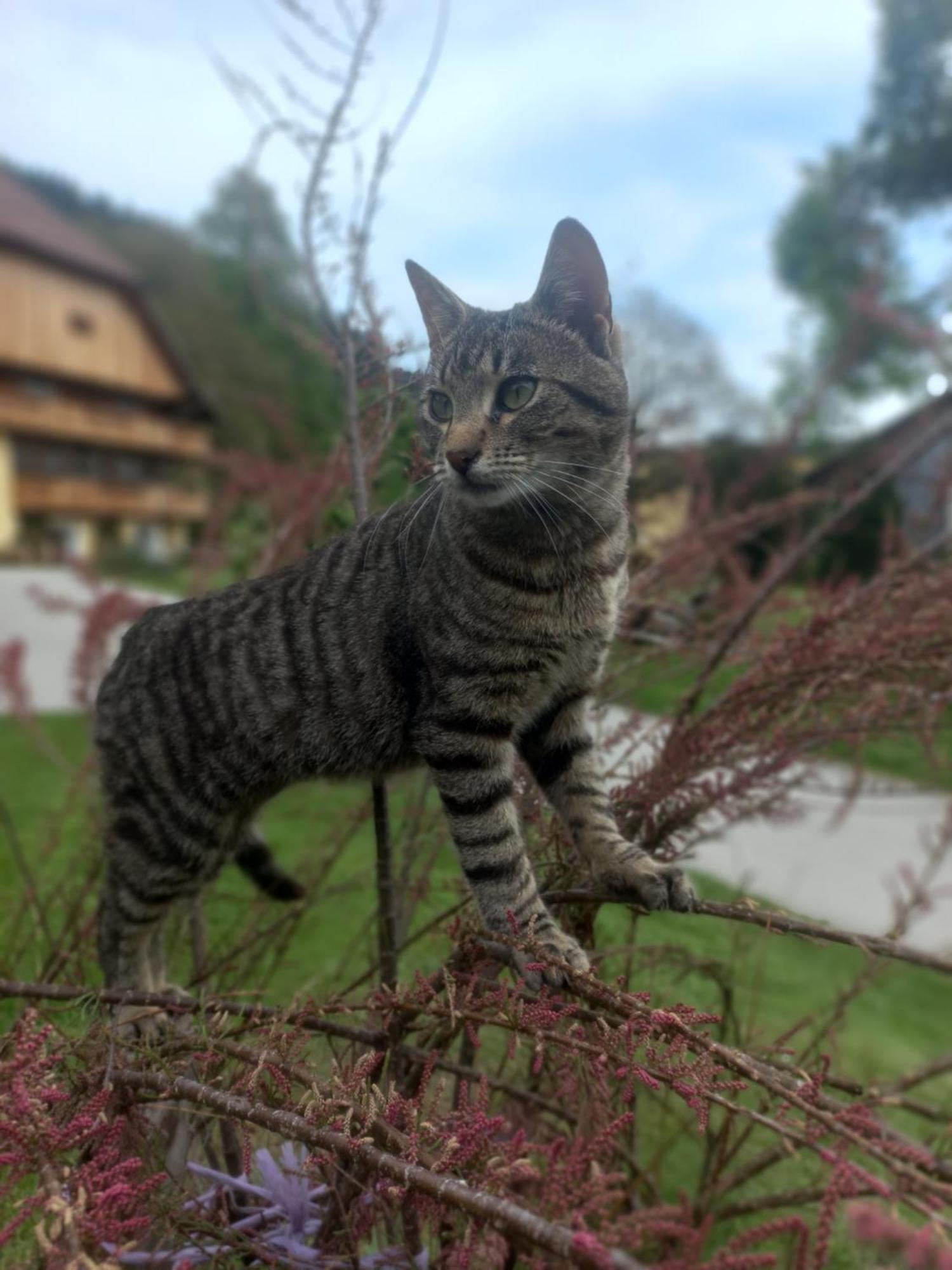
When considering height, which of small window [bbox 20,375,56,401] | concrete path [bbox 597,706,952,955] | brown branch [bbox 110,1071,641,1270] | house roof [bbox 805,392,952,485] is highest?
small window [bbox 20,375,56,401]

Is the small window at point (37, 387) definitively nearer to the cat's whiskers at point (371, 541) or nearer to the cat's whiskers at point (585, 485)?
the cat's whiskers at point (371, 541)

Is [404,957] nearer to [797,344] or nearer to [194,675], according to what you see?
[194,675]

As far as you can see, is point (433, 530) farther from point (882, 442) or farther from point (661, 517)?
point (882, 442)

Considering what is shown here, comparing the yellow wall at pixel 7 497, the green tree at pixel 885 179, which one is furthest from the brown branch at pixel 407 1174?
the yellow wall at pixel 7 497

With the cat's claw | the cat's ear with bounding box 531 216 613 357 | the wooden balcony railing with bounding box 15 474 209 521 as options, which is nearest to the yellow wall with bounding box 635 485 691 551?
the cat's ear with bounding box 531 216 613 357

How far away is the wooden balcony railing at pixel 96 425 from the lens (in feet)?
43.3

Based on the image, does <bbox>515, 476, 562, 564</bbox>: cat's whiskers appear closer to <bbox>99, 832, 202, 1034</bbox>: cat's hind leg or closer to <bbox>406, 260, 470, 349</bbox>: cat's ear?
<bbox>406, 260, 470, 349</bbox>: cat's ear

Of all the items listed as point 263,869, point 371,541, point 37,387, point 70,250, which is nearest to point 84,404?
point 37,387

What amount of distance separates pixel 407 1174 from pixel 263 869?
864 millimetres

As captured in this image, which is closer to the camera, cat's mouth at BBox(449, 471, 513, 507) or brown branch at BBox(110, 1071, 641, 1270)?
brown branch at BBox(110, 1071, 641, 1270)

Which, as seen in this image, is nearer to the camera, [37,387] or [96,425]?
[37,387]

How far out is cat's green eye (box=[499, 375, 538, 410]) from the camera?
3.52 feet

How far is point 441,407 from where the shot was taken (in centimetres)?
114

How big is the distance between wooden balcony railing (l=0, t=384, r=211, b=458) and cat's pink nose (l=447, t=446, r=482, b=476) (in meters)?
12.9
